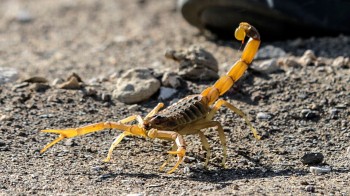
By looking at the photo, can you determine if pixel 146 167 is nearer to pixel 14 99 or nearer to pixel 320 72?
pixel 14 99

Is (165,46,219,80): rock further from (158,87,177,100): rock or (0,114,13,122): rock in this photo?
(0,114,13,122): rock

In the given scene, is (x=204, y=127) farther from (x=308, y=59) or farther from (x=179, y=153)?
(x=308, y=59)

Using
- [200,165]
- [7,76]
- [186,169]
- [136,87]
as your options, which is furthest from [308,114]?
[7,76]

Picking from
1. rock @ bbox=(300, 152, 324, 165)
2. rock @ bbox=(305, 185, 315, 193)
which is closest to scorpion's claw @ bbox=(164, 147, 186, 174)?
rock @ bbox=(305, 185, 315, 193)

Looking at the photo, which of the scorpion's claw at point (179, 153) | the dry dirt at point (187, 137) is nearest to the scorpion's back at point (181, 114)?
the dry dirt at point (187, 137)

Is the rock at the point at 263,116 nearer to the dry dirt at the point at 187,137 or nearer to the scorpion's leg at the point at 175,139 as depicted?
the dry dirt at the point at 187,137

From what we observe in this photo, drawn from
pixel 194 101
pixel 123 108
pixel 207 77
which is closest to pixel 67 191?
pixel 194 101
